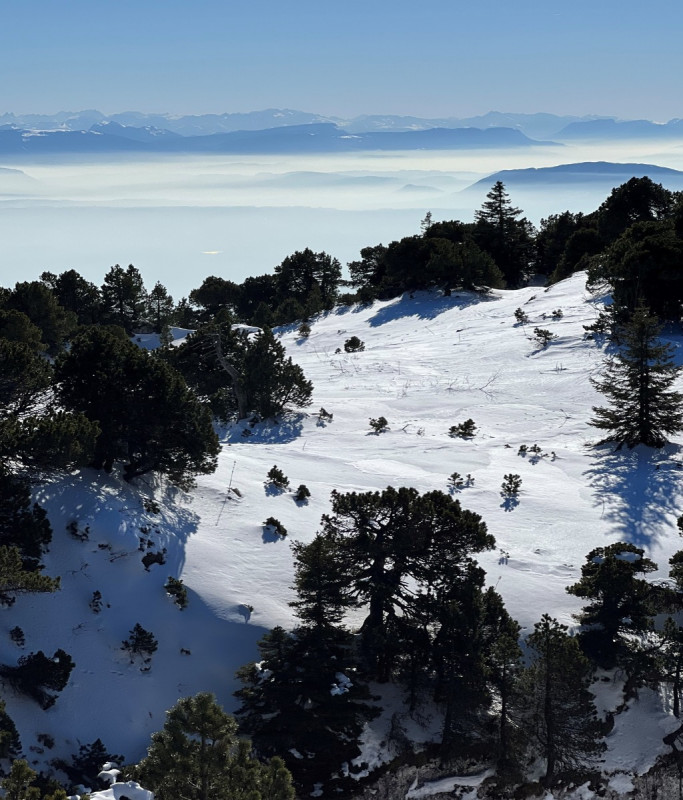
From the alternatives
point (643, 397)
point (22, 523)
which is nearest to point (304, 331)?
point (643, 397)

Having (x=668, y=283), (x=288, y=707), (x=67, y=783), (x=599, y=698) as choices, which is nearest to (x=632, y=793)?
(x=599, y=698)

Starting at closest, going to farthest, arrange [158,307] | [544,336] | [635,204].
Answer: [544,336] < [635,204] < [158,307]

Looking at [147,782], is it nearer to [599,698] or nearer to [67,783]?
[67,783]

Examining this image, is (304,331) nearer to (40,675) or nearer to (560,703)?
(40,675)

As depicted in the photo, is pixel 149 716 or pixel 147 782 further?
pixel 149 716

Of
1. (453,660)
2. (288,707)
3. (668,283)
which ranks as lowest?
(288,707)

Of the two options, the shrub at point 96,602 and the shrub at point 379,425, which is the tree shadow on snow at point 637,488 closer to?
the shrub at point 379,425
